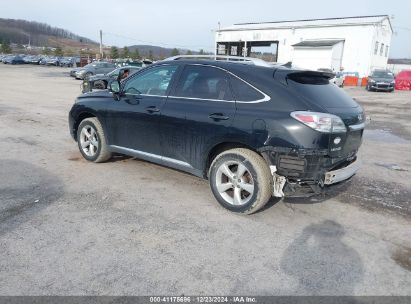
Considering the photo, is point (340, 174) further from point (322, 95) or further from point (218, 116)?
point (218, 116)

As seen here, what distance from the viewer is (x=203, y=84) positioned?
465 cm

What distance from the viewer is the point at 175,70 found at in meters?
5.01

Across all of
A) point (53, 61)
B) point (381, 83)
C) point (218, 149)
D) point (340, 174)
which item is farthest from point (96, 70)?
point (53, 61)

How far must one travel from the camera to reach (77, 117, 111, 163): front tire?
588cm

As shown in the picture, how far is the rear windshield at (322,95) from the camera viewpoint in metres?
4.04

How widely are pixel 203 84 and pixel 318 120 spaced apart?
1543 millimetres

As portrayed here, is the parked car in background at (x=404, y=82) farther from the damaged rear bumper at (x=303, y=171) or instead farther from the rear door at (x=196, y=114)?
the rear door at (x=196, y=114)

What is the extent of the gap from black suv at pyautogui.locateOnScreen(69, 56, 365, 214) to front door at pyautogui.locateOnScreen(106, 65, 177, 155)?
0.02 metres

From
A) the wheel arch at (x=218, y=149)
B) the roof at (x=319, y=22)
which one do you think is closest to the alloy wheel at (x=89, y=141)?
the wheel arch at (x=218, y=149)

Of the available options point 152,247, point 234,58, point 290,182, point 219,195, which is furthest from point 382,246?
point 234,58

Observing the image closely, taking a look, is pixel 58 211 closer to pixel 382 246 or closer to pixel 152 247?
pixel 152 247

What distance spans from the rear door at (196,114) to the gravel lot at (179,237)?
625mm

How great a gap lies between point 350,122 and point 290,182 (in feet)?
3.11

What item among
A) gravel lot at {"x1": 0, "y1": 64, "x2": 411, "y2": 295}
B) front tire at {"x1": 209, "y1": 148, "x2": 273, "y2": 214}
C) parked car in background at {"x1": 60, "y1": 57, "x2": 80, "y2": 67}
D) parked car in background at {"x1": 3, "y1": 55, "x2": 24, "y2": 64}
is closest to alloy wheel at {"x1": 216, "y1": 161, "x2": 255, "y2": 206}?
front tire at {"x1": 209, "y1": 148, "x2": 273, "y2": 214}
